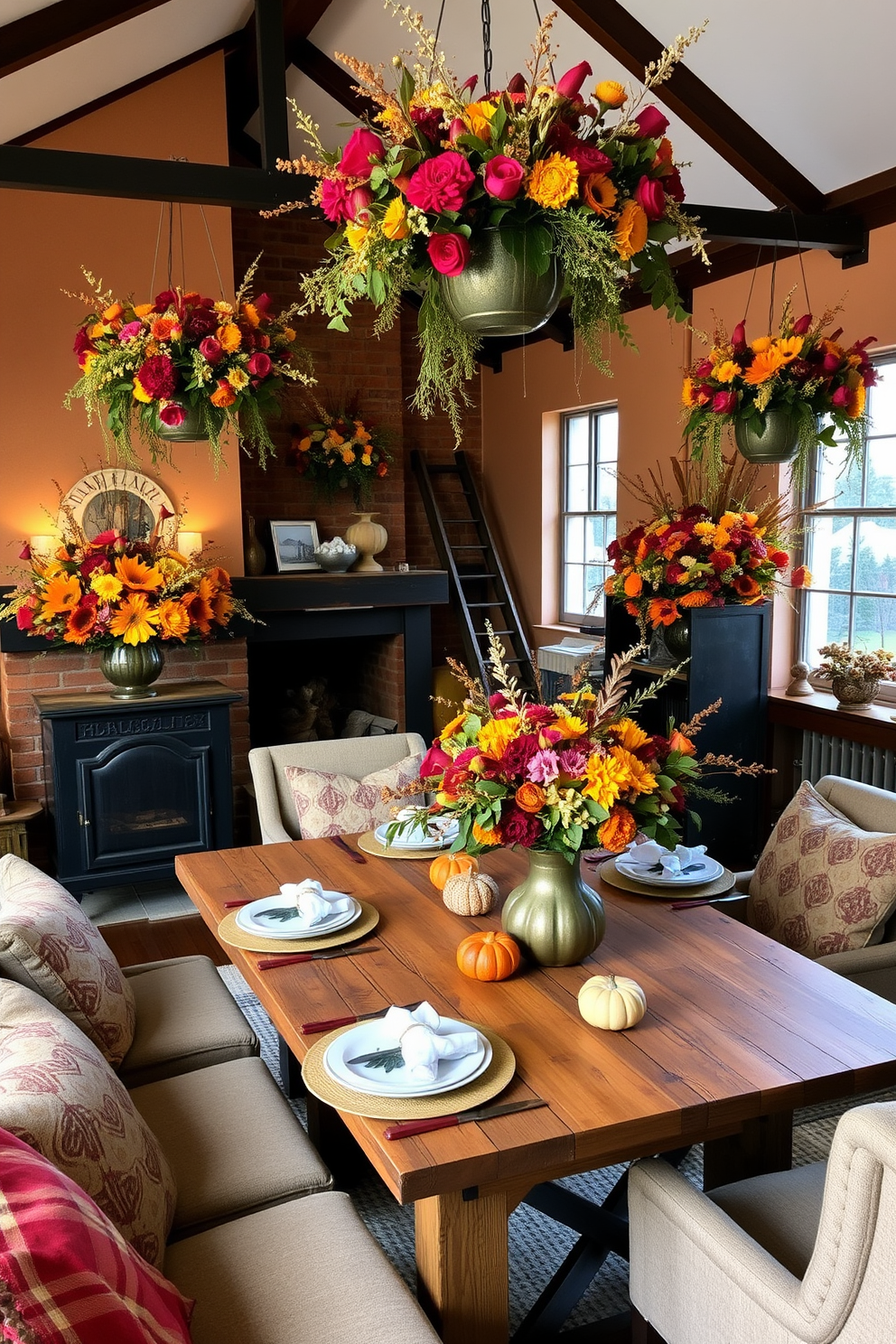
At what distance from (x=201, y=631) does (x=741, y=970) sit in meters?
2.88

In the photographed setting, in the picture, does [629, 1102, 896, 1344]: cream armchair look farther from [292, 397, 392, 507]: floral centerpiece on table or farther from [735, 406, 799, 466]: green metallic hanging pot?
[292, 397, 392, 507]: floral centerpiece on table

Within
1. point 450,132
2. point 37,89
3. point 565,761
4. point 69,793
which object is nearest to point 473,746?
point 565,761

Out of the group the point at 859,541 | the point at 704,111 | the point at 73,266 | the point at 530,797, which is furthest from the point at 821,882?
the point at 73,266

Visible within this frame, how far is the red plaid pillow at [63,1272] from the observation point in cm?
109

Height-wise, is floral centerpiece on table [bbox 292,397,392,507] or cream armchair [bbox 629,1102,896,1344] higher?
floral centerpiece on table [bbox 292,397,392,507]

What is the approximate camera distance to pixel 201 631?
173 inches

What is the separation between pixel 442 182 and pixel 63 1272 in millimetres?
1509

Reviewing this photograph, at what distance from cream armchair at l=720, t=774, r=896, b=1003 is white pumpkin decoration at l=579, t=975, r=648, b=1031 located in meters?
0.73

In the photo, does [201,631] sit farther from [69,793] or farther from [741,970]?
[741,970]

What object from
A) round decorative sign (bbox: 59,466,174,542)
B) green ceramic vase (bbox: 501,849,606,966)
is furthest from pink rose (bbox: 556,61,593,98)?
round decorative sign (bbox: 59,466,174,542)

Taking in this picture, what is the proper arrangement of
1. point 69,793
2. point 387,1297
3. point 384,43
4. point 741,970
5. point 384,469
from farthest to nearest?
1. point 384,469
2. point 384,43
3. point 69,793
4. point 741,970
5. point 387,1297

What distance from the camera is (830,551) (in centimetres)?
488

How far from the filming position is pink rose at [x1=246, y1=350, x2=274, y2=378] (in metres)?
3.05

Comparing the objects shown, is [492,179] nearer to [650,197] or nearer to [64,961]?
[650,197]
